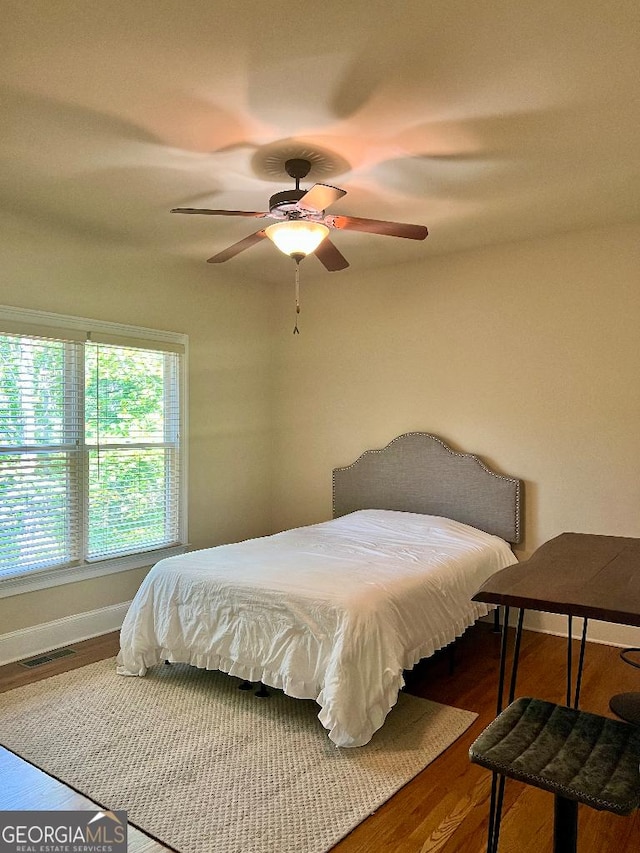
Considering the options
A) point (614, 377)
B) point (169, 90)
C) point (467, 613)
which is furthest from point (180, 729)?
point (614, 377)

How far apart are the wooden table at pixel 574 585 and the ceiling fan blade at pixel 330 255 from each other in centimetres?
177

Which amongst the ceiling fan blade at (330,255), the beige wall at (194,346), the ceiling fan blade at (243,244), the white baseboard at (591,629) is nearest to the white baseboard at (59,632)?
the beige wall at (194,346)

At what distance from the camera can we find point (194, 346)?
468 centimetres

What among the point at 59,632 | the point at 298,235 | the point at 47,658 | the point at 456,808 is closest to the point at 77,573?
the point at 59,632

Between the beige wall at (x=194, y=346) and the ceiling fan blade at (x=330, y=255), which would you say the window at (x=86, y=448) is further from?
the ceiling fan blade at (x=330, y=255)

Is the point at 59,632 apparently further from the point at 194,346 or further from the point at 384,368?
the point at 384,368

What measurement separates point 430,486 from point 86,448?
93.2 inches

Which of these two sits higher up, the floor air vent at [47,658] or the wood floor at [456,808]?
the wood floor at [456,808]

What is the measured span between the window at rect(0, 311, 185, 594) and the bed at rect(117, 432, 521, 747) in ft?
2.74

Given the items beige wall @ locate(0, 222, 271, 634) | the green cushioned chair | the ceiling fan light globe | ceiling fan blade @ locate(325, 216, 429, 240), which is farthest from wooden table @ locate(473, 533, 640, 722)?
beige wall @ locate(0, 222, 271, 634)

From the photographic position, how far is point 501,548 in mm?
3898

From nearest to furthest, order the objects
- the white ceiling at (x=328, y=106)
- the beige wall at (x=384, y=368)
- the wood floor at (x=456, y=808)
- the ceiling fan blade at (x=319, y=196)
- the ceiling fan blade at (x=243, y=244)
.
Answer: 1. the white ceiling at (x=328, y=106)
2. the wood floor at (x=456, y=808)
3. the ceiling fan blade at (x=319, y=196)
4. the ceiling fan blade at (x=243, y=244)
5. the beige wall at (x=384, y=368)

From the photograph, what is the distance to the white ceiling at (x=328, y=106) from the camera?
1.88 meters

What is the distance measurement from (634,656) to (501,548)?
951 millimetres
